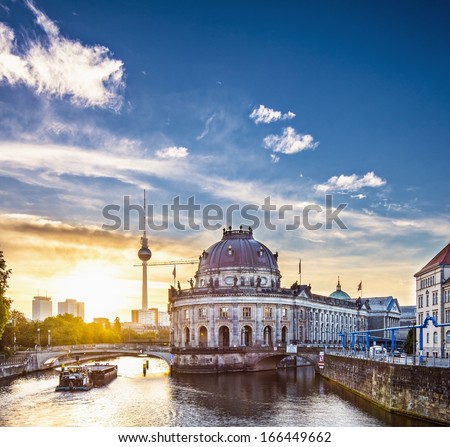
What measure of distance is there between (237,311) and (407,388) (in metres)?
47.1

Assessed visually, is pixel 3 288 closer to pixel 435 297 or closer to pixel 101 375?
pixel 101 375

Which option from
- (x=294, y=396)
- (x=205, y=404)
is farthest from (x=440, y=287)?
(x=205, y=404)

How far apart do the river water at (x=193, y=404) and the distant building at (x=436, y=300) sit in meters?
8.65

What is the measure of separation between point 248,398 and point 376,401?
1033 cm

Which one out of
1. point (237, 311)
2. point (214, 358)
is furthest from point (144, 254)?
point (214, 358)

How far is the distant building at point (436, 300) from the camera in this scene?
169 ft

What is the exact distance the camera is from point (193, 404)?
43.3 metres

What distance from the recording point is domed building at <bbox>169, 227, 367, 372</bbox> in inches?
2896

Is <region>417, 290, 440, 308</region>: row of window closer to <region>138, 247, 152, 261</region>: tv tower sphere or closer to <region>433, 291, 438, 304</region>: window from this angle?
<region>433, 291, 438, 304</region>: window

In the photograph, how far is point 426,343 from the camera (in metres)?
57.0

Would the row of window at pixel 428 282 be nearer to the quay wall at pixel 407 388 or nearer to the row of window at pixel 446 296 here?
the row of window at pixel 446 296

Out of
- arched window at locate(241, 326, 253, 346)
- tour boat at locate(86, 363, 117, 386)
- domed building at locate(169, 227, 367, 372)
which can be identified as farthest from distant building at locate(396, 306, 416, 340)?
tour boat at locate(86, 363, 117, 386)

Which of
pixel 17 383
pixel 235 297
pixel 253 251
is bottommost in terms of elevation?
pixel 17 383
